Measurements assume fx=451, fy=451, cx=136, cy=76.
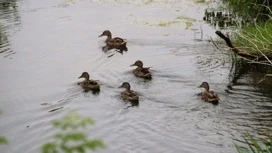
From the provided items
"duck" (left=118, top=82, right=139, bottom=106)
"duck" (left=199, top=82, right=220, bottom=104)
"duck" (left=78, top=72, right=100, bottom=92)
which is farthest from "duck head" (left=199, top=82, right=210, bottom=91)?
Result: "duck" (left=78, top=72, right=100, bottom=92)

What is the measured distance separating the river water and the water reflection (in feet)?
0.14

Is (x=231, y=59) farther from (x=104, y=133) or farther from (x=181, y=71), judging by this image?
(x=104, y=133)

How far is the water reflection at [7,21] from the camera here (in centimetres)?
1627

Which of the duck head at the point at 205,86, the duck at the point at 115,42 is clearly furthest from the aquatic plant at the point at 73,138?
the duck at the point at 115,42

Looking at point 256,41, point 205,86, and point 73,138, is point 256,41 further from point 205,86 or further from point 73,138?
point 73,138

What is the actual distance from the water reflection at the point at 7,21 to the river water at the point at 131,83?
0.04 metres

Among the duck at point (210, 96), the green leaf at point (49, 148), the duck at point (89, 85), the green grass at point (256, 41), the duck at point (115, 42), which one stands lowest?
the duck at point (210, 96)

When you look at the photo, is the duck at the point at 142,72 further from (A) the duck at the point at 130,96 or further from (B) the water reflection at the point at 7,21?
(B) the water reflection at the point at 7,21

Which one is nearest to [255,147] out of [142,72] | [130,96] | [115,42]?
[130,96]

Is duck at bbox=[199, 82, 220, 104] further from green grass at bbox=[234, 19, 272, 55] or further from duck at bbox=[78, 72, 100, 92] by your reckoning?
duck at bbox=[78, 72, 100, 92]

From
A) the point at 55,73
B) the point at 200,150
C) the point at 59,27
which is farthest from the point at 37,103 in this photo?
the point at 59,27

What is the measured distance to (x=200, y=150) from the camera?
8.23 m

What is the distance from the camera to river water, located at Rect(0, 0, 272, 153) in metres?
8.99

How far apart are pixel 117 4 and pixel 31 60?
348 inches
